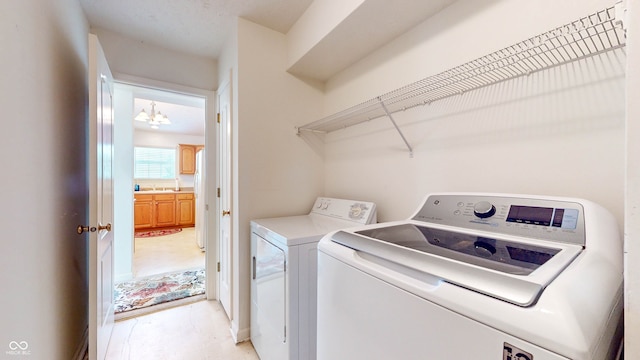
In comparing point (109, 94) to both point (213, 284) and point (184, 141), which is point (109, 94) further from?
point (184, 141)

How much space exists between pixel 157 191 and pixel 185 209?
0.79 m

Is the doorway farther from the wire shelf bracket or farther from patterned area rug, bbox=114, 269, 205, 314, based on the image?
the wire shelf bracket

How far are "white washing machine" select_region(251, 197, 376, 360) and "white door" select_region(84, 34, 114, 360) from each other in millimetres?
881

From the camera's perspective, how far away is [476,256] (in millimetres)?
786

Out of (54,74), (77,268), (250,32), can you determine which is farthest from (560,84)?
(77,268)

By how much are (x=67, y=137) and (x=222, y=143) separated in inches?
42.6

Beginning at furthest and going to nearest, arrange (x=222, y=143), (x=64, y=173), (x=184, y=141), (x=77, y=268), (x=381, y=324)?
(x=184, y=141) → (x=222, y=143) → (x=77, y=268) → (x=64, y=173) → (x=381, y=324)

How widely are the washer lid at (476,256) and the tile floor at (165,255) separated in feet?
10.5

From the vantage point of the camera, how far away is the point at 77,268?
161 centimetres

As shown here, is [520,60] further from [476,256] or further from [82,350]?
[82,350]

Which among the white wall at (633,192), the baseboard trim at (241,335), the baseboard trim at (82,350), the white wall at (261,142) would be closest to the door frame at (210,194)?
the white wall at (261,142)

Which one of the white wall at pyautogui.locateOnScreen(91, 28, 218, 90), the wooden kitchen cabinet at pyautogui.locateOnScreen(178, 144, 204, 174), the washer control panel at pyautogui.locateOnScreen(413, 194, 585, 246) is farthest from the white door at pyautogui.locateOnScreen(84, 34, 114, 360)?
the wooden kitchen cabinet at pyautogui.locateOnScreen(178, 144, 204, 174)

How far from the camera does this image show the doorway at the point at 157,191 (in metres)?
2.69

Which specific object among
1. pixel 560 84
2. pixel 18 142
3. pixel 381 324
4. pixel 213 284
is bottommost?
pixel 213 284
